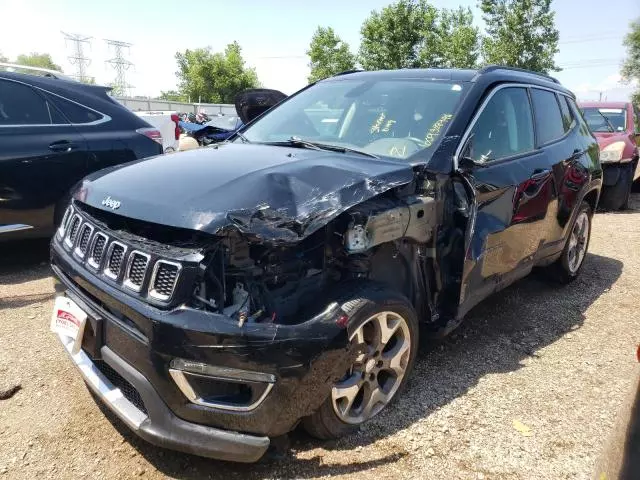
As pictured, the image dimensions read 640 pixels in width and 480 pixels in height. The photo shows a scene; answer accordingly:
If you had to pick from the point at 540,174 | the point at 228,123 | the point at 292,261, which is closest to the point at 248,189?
the point at 292,261

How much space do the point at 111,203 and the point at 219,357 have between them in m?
0.96

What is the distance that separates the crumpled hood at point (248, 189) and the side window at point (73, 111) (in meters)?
2.35

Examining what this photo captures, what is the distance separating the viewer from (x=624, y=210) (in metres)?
9.36

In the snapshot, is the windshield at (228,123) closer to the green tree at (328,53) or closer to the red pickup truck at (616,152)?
the red pickup truck at (616,152)

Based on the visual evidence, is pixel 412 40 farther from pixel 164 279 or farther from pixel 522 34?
pixel 164 279

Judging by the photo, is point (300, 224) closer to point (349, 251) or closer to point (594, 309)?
point (349, 251)

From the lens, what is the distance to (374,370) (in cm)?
267

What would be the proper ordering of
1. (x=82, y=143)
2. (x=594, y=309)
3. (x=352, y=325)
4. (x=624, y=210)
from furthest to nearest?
(x=624, y=210) → (x=82, y=143) → (x=594, y=309) → (x=352, y=325)

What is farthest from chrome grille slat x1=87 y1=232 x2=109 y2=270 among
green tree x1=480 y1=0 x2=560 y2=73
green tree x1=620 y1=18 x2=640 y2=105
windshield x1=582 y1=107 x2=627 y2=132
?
green tree x1=620 y1=18 x2=640 y2=105

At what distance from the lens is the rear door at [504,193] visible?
3145 mm

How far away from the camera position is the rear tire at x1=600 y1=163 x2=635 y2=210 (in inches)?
351

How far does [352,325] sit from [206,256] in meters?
0.71

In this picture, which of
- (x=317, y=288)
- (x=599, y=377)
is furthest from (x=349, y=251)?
(x=599, y=377)

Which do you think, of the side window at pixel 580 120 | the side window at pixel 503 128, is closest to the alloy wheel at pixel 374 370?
the side window at pixel 503 128
